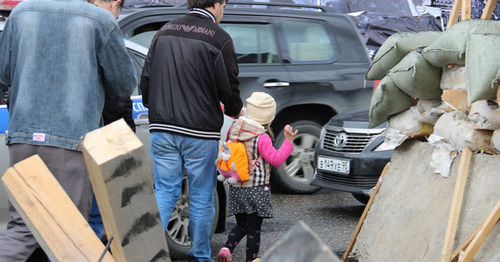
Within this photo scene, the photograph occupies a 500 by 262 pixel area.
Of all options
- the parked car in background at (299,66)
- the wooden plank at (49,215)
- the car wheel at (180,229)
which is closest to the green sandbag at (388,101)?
the car wheel at (180,229)

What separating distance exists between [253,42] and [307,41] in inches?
27.4

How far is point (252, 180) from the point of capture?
4.75 m

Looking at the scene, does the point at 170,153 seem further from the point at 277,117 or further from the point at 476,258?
the point at 277,117

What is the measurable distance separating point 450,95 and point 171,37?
6.03ft

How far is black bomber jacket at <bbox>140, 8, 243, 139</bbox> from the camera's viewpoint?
14.5ft

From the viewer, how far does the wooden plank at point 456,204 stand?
10.3ft

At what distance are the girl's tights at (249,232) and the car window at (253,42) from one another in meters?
3.28

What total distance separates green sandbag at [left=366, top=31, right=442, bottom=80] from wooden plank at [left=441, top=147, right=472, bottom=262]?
2.41 ft

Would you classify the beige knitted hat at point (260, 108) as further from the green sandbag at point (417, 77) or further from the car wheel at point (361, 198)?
the car wheel at point (361, 198)

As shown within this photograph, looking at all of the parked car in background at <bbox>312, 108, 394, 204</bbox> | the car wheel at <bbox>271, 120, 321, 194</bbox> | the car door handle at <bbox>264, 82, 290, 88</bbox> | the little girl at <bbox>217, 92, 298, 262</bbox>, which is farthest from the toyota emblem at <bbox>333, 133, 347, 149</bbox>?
the little girl at <bbox>217, 92, 298, 262</bbox>

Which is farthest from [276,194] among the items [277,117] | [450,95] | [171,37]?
[450,95]

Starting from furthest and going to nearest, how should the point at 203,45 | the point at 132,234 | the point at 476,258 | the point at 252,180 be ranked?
1. the point at 252,180
2. the point at 203,45
3. the point at 476,258
4. the point at 132,234

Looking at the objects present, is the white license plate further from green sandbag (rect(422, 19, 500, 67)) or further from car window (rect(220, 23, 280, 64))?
green sandbag (rect(422, 19, 500, 67))

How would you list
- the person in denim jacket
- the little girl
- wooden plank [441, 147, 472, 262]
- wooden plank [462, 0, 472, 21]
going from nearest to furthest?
wooden plank [441, 147, 472, 262] → the person in denim jacket → wooden plank [462, 0, 472, 21] → the little girl
